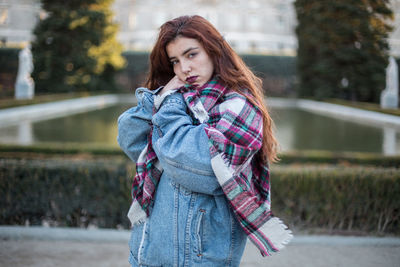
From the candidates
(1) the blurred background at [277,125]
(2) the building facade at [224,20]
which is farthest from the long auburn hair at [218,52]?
(2) the building facade at [224,20]

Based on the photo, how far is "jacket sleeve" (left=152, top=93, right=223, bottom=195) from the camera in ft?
3.59

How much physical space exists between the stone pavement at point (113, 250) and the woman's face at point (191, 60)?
163cm

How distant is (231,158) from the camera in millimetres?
1111

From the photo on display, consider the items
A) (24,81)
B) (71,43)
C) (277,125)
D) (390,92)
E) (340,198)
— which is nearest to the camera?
(340,198)

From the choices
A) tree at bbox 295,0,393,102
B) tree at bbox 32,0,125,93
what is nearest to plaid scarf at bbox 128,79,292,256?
tree at bbox 295,0,393,102

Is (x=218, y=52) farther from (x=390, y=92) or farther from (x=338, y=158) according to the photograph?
(x=390, y=92)

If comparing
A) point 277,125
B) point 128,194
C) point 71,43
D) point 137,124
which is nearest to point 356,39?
point 128,194

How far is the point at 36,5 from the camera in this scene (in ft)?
61.2

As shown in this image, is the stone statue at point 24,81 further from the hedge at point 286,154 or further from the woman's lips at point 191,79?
the woman's lips at point 191,79

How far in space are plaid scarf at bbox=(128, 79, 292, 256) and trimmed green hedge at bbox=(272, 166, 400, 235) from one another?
186cm

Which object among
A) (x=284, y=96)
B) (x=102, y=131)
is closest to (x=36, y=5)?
(x=102, y=131)

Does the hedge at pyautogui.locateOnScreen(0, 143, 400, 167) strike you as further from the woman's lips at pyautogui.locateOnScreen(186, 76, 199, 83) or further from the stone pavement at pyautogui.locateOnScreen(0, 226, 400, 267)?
the woman's lips at pyautogui.locateOnScreen(186, 76, 199, 83)

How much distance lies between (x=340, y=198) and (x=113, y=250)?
5.71ft

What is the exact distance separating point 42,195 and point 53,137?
5.84 meters
